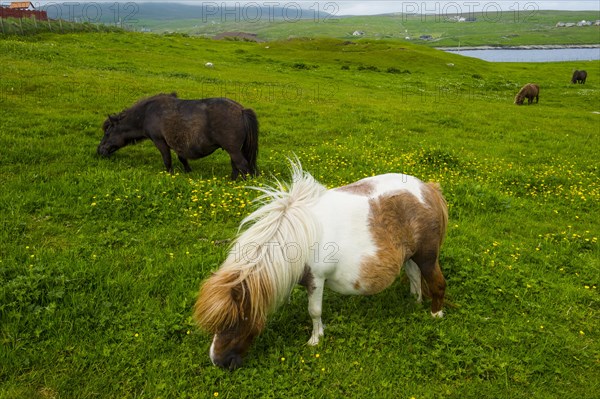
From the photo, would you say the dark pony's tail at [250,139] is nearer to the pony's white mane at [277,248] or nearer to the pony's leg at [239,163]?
the pony's leg at [239,163]

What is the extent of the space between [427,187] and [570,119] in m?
22.3

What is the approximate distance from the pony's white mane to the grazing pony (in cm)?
A: 1

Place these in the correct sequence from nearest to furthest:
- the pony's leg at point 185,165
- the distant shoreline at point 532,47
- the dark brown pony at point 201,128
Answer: the dark brown pony at point 201,128
the pony's leg at point 185,165
the distant shoreline at point 532,47

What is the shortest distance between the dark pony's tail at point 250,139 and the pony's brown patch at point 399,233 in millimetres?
5630

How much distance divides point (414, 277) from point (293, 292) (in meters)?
1.75

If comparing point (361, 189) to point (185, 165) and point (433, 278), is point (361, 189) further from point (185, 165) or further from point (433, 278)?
point (185, 165)

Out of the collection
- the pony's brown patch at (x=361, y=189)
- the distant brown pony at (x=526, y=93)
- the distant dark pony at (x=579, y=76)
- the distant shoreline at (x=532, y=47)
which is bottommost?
the pony's brown patch at (x=361, y=189)

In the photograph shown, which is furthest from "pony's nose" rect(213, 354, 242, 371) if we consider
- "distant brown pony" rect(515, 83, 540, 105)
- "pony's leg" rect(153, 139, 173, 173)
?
"distant brown pony" rect(515, 83, 540, 105)

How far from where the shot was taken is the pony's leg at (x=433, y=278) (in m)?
5.15

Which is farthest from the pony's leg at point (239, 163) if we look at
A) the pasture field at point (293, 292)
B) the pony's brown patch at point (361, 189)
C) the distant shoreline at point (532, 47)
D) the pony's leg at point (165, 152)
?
the distant shoreline at point (532, 47)

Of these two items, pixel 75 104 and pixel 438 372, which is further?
pixel 75 104

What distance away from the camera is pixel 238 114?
382 inches

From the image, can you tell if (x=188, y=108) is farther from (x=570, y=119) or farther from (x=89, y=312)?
(x=570, y=119)

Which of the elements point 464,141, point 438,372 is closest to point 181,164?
point 438,372
